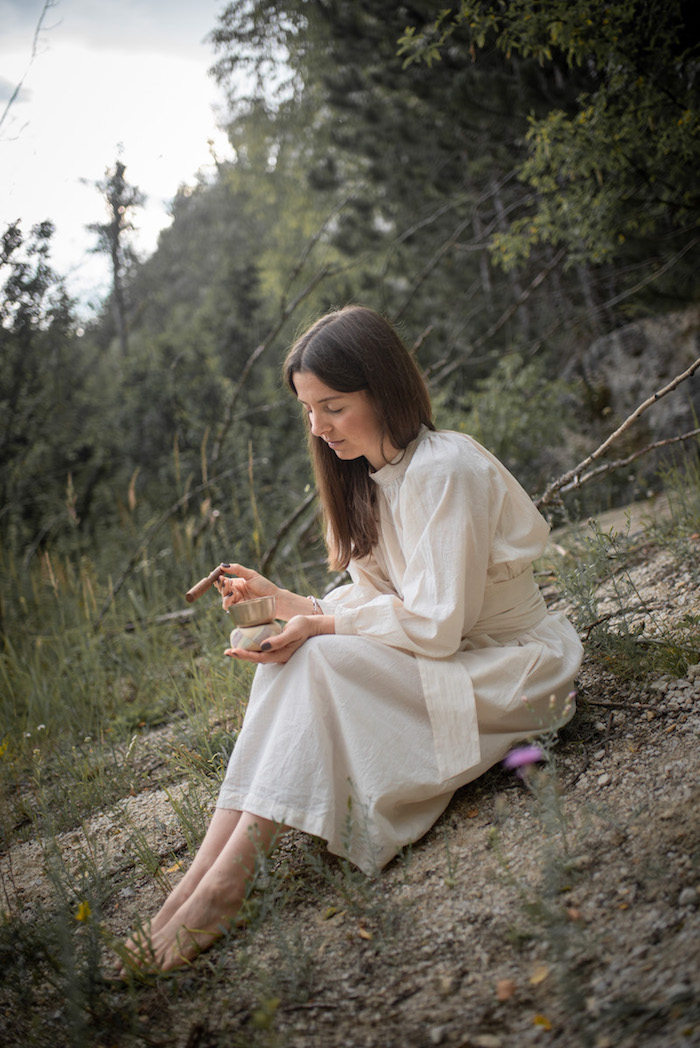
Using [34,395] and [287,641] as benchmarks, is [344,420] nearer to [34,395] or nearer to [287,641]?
[287,641]

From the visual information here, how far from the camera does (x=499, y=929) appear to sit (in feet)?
4.92

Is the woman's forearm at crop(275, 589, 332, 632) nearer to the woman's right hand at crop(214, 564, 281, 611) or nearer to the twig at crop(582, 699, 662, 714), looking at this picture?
the woman's right hand at crop(214, 564, 281, 611)

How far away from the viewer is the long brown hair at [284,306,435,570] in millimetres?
2119

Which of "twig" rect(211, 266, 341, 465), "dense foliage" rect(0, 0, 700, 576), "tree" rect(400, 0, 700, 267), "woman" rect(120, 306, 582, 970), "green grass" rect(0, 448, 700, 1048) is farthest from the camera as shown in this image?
"twig" rect(211, 266, 341, 465)

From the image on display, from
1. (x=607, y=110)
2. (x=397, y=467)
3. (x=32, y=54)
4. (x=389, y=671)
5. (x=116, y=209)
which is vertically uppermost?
(x=116, y=209)

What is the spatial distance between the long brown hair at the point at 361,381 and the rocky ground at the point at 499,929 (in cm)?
86

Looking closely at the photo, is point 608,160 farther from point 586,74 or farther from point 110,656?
point 110,656

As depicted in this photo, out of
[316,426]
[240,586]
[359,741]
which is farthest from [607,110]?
[359,741]

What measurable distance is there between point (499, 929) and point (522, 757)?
52cm

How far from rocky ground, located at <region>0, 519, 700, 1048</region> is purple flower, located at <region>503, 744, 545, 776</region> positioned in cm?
6

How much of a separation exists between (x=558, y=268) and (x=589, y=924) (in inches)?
265

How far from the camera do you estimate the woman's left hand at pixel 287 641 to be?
186 centimetres

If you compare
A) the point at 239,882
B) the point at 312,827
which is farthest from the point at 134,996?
the point at 312,827

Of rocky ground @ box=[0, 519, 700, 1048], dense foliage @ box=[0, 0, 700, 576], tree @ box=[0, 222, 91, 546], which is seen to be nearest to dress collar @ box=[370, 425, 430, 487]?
rocky ground @ box=[0, 519, 700, 1048]
